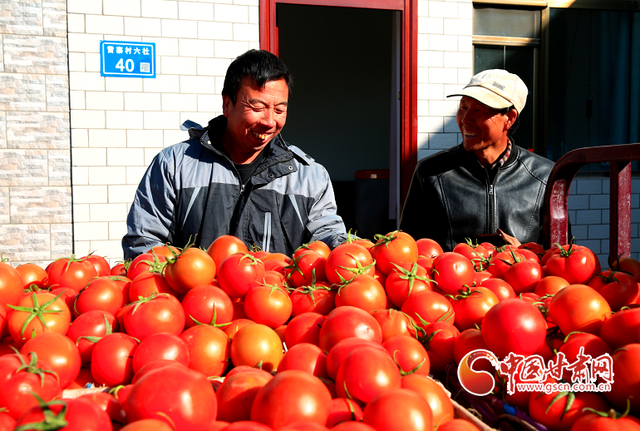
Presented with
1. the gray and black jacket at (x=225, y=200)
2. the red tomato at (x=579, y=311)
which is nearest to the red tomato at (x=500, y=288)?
the red tomato at (x=579, y=311)

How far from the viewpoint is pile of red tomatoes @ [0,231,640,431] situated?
860 millimetres

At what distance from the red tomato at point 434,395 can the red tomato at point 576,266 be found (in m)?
0.77

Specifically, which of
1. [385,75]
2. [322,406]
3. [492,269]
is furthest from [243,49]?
[385,75]

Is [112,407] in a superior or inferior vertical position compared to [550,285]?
inferior

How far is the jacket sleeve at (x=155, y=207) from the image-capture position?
7.95ft

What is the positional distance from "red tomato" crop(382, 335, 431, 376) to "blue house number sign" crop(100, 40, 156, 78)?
3773 mm

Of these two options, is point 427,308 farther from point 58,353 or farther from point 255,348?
point 58,353

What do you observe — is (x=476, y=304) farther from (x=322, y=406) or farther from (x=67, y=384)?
(x=67, y=384)

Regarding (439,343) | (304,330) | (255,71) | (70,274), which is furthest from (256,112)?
(439,343)

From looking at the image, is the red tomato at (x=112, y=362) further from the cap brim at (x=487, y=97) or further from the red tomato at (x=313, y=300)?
the cap brim at (x=487, y=97)

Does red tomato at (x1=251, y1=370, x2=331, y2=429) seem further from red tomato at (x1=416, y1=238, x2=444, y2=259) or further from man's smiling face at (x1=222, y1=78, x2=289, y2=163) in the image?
man's smiling face at (x1=222, y1=78, x2=289, y2=163)

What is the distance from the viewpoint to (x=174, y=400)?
32.3 inches

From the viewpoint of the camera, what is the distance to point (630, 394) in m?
1.00

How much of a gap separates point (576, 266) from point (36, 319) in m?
1.57
